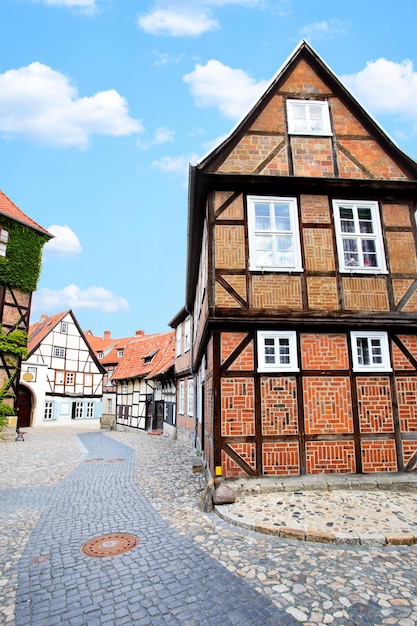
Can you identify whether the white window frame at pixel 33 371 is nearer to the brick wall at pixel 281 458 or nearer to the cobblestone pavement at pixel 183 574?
the cobblestone pavement at pixel 183 574

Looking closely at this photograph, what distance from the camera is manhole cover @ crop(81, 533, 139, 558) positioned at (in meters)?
4.88

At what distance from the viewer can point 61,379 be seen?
31.2 metres

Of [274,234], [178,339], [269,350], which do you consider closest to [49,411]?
[178,339]

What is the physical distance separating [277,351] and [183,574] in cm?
459

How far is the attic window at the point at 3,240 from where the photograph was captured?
21.1 m

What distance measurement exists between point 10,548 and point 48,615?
2.00 m

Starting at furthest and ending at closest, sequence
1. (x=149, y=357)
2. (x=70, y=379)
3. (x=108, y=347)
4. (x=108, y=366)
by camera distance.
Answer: (x=108, y=347)
(x=108, y=366)
(x=70, y=379)
(x=149, y=357)

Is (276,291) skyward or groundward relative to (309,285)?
groundward

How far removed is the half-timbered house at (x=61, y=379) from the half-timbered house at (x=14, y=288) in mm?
7803

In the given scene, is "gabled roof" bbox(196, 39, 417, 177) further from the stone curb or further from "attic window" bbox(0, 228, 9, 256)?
"attic window" bbox(0, 228, 9, 256)

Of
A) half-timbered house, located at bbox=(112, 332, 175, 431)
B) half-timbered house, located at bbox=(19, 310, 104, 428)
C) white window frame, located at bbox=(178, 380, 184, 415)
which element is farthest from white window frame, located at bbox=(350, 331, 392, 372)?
half-timbered house, located at bbox=(19, 310, 104, 428)

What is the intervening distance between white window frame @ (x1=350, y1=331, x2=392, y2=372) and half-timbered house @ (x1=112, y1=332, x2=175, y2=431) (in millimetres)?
13354

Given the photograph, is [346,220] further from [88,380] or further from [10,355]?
[88,380]

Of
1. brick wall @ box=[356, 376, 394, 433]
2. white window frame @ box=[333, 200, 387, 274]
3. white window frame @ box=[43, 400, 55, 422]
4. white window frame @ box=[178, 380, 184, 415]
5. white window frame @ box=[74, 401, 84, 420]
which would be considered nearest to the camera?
brick wall @ box=[356, 376, 394, 433]
